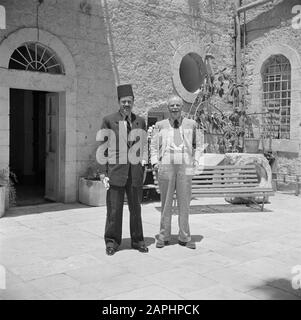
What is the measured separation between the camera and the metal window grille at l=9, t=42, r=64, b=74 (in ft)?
24.5

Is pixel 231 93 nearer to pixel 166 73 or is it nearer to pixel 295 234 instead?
pixel 166 73

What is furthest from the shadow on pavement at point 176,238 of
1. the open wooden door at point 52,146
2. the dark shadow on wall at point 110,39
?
the dark shadow on wall at point 110,39

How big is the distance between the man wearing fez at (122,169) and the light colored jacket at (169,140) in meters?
0.23

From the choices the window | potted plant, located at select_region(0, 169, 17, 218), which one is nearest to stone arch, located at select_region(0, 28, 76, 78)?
potted plant, located at select_region(0, 169, 17, 218)

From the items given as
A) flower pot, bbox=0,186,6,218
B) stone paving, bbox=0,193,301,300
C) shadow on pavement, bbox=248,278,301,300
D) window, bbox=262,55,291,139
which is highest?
window, bbox=262,55,291,139

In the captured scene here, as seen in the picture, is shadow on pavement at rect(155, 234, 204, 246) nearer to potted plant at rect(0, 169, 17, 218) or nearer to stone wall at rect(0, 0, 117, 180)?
potted plant at rect(0, 169, 17, 218)

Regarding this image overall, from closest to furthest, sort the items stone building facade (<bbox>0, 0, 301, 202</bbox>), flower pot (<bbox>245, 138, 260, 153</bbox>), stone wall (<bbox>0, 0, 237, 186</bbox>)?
1. stone building facade (<bbox>0, 0, 301, 202</bbox>)
2. stone wall (<bbox>0, 0, 237, 186</bbox>)
3. flower pot (<bbox>245, 138, 260, 153</bbox>)

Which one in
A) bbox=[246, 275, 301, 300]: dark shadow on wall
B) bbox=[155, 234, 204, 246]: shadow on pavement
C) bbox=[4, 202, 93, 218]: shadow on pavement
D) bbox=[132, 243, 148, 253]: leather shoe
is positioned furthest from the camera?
bbox=[4, 202, 93, 218]: shadow on pavement

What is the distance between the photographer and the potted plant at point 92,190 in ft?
25.4

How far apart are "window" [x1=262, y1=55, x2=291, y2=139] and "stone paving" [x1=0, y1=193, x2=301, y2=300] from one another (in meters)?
3.16

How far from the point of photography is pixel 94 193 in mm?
7727

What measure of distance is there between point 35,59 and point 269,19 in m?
5.47

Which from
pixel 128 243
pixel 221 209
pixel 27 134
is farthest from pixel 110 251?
pixel 27 134
